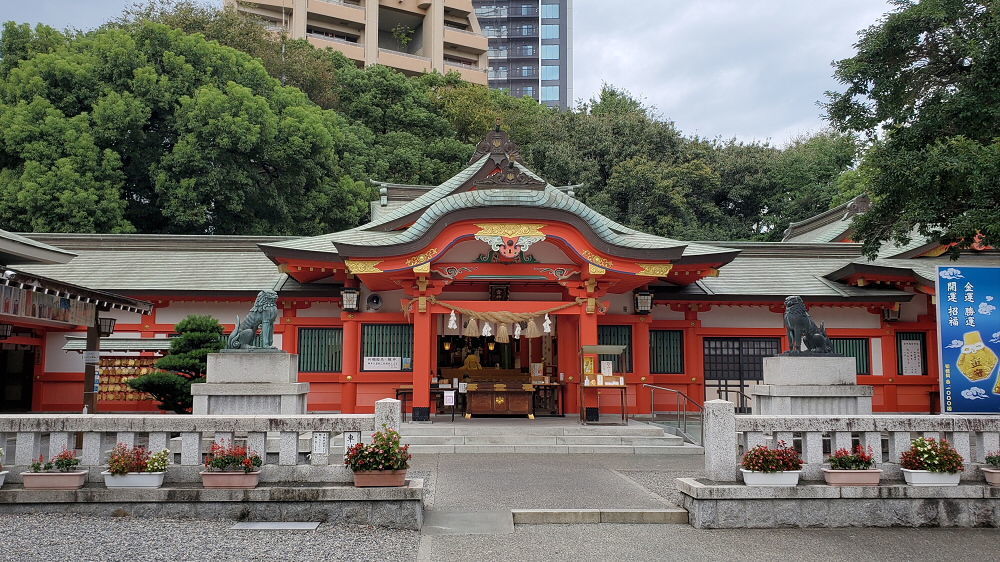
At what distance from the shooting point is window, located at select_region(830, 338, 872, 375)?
1848 cm

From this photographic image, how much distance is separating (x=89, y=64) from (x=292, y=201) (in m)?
8.05

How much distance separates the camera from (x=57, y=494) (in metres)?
7.66

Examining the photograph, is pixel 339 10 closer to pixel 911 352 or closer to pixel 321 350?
pixel 321 350

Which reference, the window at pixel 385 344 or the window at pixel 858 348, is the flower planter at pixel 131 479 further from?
the window at pixel 858 348

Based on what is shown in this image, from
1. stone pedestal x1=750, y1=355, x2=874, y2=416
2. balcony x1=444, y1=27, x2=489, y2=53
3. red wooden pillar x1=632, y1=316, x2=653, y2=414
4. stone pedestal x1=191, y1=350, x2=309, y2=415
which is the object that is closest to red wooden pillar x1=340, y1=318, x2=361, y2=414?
stone pedestal x1=191, y1=350, x2=309, y2=415

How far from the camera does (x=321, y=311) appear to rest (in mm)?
17891

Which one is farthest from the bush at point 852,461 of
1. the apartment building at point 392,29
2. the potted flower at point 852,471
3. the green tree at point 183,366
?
the apartment building at point 392,29

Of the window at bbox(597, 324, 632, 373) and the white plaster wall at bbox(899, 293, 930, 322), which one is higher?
the white plaster wall at bbox(899, 293, 930, 322)

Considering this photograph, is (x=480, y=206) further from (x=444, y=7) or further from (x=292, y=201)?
(x=444, y=7)

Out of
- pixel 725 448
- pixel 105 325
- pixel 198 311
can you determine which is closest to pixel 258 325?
pixel 105 325

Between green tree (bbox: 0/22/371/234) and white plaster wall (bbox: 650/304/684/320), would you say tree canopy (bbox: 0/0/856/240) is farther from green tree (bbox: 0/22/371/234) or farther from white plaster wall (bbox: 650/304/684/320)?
white plaster wall (bbox: 650/304/684/320)

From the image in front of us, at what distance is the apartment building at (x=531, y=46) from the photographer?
7406 cm

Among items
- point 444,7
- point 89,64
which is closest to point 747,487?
point 89,64

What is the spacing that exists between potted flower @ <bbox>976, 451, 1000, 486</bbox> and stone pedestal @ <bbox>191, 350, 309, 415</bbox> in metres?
8.96
